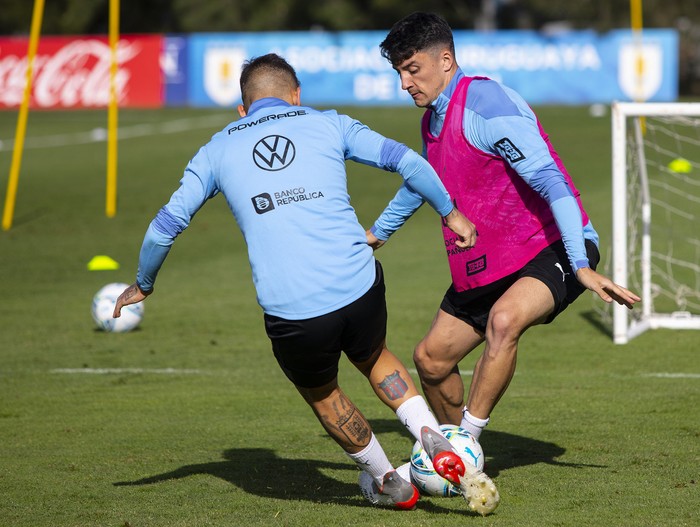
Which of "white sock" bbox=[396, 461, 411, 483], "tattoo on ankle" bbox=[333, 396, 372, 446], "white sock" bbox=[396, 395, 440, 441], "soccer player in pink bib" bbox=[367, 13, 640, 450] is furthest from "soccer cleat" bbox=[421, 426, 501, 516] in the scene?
"soccer player in pink bib" bbox=[367, 13, 640, 450]

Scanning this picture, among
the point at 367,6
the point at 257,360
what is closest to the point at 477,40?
the point at 367,6

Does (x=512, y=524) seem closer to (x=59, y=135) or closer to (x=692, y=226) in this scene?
(x=692, y=226)

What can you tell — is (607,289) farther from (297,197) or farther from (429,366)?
(297,197)

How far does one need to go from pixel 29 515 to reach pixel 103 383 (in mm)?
3073

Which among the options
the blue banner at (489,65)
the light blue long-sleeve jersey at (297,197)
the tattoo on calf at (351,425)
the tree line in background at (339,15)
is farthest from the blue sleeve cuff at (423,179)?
the tree line in background at (339,15)

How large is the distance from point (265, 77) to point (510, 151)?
1.20m

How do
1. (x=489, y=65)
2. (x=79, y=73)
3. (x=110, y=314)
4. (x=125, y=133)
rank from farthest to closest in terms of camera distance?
(x=79, y=73) → (x=489, y=65) → (x=125, y=133) → (x=110, y=314)

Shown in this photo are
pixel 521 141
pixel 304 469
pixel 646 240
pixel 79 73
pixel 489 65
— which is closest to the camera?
pixel 521 141

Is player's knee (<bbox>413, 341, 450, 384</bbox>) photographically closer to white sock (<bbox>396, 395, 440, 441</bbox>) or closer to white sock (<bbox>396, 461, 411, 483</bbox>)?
white sock (<bbox>396, 461, 411, 483</bbox>)

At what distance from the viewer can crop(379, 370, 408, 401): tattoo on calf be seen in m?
5.07

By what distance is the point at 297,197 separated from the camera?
15.7 ft

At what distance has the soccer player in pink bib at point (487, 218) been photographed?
17.4ft

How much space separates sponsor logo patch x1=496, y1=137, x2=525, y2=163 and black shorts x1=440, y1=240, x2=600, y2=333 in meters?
0.53

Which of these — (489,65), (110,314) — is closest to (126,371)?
(110,314)
